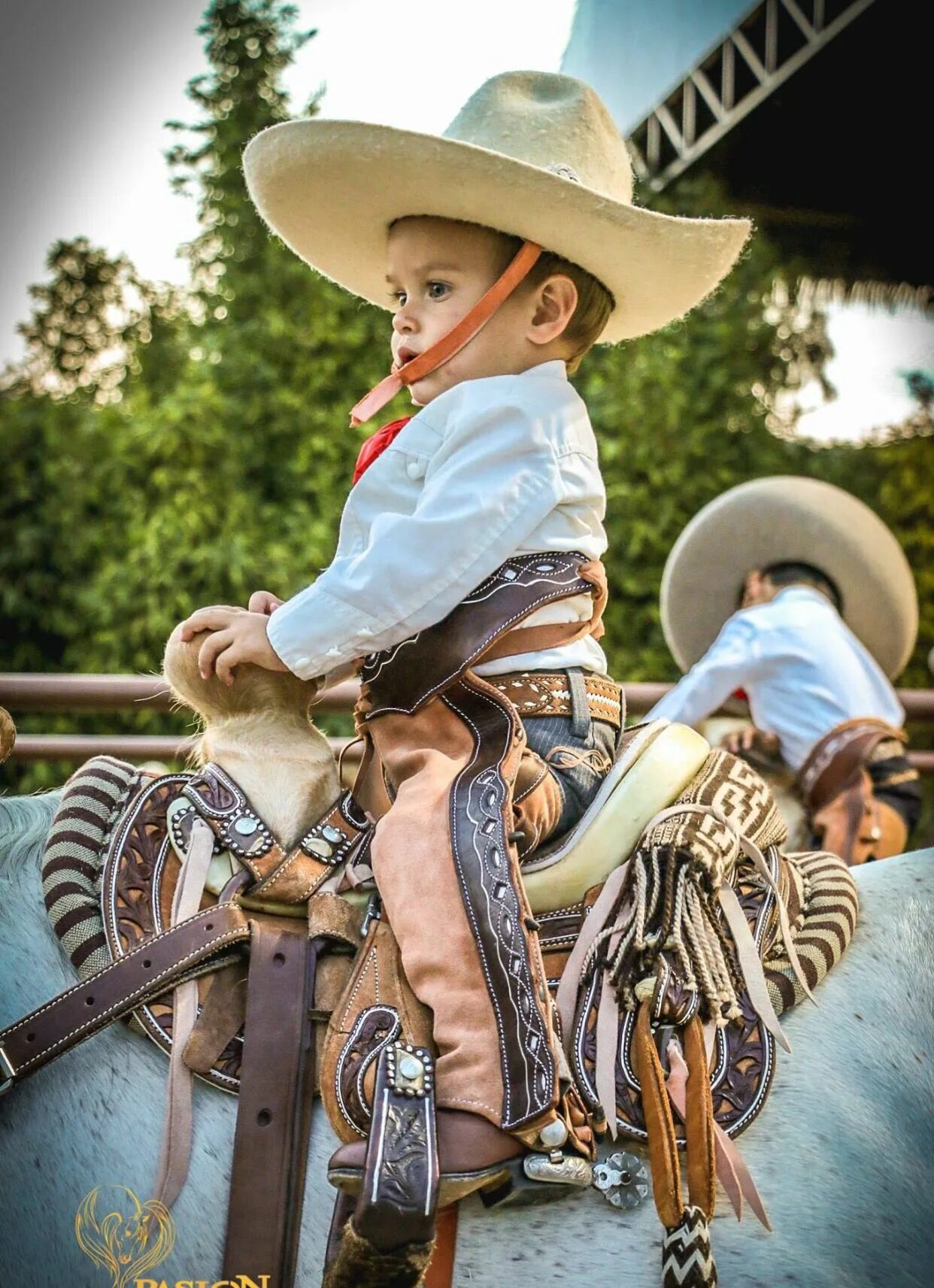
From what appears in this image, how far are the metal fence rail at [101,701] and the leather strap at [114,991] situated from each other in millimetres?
1429

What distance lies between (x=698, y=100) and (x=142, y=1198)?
6.96 m

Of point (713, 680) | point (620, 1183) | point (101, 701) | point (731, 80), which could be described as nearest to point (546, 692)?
point (620, 1183)

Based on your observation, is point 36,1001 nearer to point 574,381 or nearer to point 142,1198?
point 142,1198

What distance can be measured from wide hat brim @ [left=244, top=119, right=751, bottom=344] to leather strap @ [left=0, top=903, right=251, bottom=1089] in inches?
43.2

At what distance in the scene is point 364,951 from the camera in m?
Answer: 1.62

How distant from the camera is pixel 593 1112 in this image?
1.59 metres

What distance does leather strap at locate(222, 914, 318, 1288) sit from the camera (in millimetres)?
1521

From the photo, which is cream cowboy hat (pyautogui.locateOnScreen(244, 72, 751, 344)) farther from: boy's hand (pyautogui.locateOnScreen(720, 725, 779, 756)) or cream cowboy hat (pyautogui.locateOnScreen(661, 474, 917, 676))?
cream cowboy hat (pyautogui.locateOnScreen(661, 474, 917, 676))

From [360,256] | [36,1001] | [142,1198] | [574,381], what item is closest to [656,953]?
[142,1198]

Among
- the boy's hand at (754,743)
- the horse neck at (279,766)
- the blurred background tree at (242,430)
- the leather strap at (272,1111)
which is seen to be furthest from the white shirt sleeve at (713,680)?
the leather strap at (272,1111)

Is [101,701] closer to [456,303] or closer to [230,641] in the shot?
[230,641]

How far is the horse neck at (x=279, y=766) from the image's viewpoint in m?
1.77

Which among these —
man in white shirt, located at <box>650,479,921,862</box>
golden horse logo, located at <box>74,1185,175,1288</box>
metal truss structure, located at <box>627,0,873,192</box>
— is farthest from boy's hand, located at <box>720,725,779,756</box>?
metal truss structure, located at <box>627,0,873,192</box>

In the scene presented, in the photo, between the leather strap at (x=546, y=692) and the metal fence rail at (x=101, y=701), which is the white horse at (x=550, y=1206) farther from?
the metal fence rail at (x=101, y=701)
